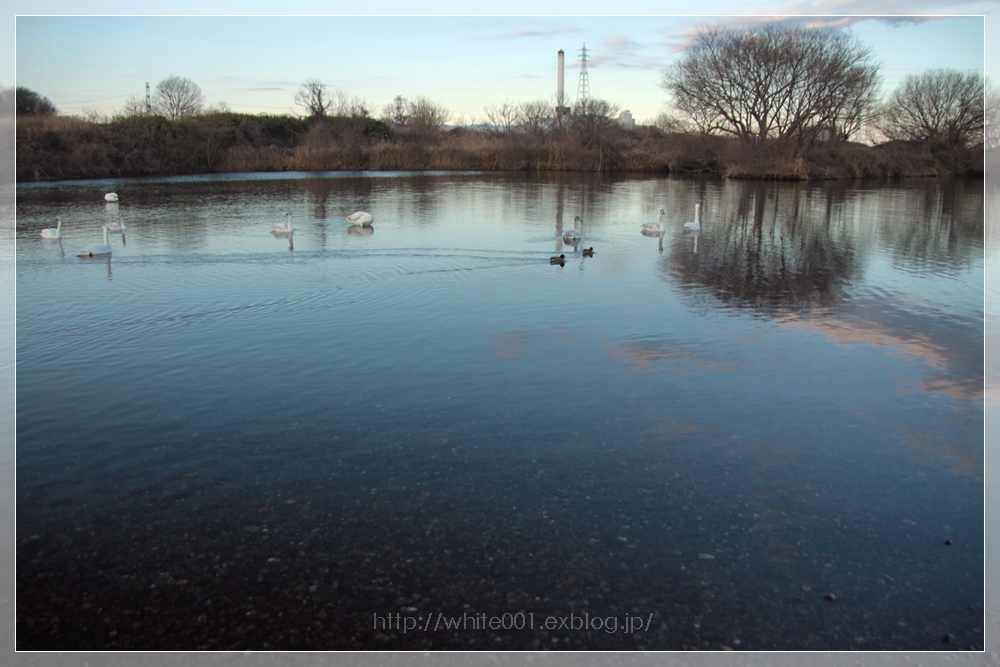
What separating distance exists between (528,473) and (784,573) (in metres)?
1.60

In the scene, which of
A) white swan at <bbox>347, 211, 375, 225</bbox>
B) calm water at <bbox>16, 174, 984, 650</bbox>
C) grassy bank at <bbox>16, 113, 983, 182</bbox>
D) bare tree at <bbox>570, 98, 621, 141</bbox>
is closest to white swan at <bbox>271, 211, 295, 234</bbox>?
white swan at <bbox>347, 211, 375, 225</bbox>

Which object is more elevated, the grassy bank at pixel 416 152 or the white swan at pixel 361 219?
the grassy bank at pixel 416 152

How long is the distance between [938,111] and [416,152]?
34261 millimetres

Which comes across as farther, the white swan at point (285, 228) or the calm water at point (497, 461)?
the white swan at point (285, 228)

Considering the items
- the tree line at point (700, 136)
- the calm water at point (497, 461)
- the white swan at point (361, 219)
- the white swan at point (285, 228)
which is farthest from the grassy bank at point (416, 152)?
the calm water at point (497, 461)

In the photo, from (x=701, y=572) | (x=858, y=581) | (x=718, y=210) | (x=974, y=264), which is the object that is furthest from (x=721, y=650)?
(x=718, y=210)

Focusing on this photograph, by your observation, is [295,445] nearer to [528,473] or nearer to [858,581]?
[528,473]

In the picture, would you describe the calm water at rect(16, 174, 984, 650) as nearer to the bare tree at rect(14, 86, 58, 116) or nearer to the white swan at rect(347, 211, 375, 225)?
the white swan at rect(347, 211, 375, 225)

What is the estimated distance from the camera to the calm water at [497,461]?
329 centimetres

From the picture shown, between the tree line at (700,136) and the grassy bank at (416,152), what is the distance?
9 cm

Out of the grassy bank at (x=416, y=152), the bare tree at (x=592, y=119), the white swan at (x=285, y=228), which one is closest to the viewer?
the white swan at (x=285, y=228)

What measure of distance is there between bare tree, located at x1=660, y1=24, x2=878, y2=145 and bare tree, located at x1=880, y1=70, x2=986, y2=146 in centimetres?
748

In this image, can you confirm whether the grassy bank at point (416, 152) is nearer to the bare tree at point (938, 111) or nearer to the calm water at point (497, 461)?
the bare tree at point (938, 111)

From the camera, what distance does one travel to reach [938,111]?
153 feet
